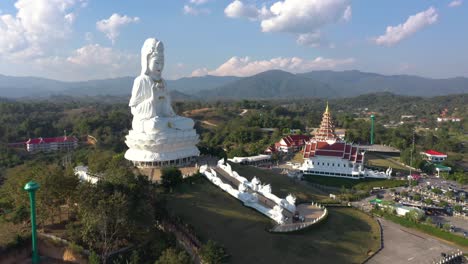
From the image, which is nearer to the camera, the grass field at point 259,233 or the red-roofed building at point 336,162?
the grass field at point 259,233

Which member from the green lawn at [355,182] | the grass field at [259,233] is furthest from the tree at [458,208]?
the grass field at [259,233]

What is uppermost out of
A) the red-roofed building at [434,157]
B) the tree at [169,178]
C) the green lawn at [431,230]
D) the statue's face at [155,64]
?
the statue's face at [155,64]

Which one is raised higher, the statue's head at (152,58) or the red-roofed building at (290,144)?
the statue's head at (152,58)

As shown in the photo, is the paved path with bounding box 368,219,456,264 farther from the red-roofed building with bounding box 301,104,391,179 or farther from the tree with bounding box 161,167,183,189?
the red-roofed building with bounding box 301,104,391,179

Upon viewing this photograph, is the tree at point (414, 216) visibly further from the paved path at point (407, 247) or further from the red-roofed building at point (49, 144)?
the red-roofed building at point (49, 144)

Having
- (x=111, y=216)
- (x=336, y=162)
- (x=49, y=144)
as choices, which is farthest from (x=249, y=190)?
(x=49, y=144)

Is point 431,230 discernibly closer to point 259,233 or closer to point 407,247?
point 407,247
